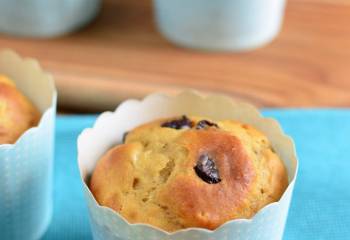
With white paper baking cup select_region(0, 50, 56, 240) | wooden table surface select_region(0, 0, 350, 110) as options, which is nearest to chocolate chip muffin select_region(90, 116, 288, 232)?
white paper baking cup select_region(0, 50, 56, 240)

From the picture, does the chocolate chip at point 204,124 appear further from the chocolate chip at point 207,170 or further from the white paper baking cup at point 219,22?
the white paper baking cup at point 219,22

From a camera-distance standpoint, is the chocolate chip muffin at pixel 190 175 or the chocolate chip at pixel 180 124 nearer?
the chocolate chip muffin at pixel 190 175

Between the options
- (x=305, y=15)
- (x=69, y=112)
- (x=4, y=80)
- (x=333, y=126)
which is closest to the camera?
(x=4, y=80)

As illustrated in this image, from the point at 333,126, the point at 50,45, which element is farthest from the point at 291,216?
the point at 50,45

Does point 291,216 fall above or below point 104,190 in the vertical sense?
below

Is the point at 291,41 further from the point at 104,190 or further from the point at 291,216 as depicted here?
the point at 104,190

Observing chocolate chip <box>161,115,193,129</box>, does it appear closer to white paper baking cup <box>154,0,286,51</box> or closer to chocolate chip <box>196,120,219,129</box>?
chocolate chip <box>196,120,219,129</box>

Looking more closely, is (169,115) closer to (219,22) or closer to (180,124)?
(180,124)

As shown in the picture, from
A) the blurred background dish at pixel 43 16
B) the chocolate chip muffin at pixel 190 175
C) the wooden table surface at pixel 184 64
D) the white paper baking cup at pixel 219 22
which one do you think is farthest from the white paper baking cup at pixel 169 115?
the blurred background dish at pixel 43 16
